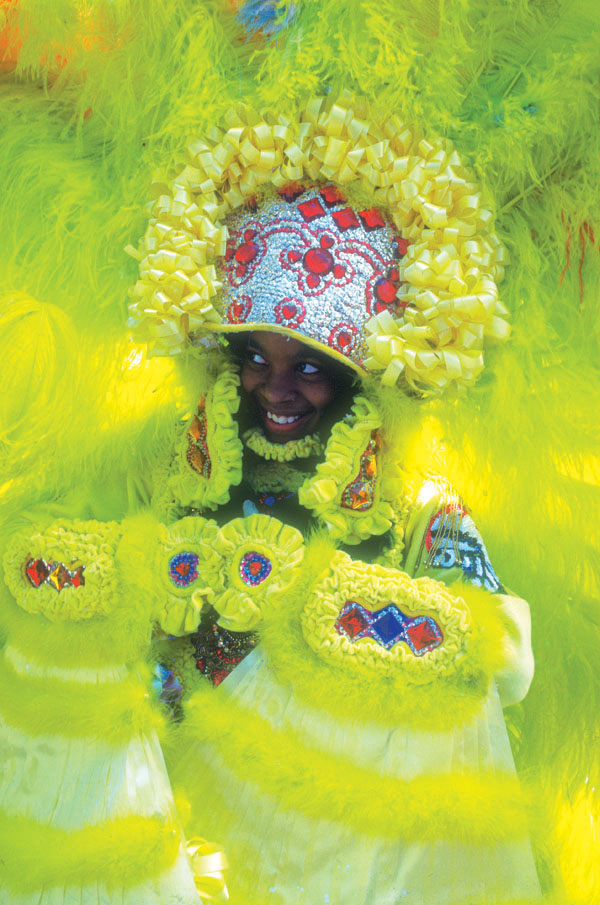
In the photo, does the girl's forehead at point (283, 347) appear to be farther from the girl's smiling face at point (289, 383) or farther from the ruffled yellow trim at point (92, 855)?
the ruffled yellow trim at point (92, 855)

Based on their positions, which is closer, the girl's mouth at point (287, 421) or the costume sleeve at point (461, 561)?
the costume sleeve at point (461, 561)

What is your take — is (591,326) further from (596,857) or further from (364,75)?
(596,857)

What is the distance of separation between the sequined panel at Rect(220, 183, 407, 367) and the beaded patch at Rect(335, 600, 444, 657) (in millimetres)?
456

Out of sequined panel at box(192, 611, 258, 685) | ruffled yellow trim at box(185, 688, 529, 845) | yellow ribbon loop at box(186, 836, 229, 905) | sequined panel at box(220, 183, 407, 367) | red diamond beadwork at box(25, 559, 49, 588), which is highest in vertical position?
sequined panel at box(220, 183, 407, 367)

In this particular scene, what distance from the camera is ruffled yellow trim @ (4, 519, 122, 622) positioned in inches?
59.5

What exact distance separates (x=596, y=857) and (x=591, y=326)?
1.00m

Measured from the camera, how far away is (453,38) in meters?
1.38

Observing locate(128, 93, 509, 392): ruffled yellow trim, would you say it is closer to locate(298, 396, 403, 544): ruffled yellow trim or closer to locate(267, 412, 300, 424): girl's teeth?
locate(298, 396, 403, 544): ruffled yellow trim

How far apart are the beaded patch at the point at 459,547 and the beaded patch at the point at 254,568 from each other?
35cm

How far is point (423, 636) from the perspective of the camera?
4.55ft

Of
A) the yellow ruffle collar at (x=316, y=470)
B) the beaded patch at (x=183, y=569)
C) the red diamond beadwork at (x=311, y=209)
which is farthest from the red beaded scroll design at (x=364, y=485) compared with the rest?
the red diamond beadwork at (x=311, y=209)

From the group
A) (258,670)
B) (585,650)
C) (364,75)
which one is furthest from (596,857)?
(364,75)

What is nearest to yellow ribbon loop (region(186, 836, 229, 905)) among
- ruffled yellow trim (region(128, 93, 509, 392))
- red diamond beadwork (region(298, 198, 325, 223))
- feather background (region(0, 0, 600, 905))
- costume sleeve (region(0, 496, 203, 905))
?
costume sleeve (region(0, 496, 203, 905))

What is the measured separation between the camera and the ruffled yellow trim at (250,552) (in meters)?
1.46
